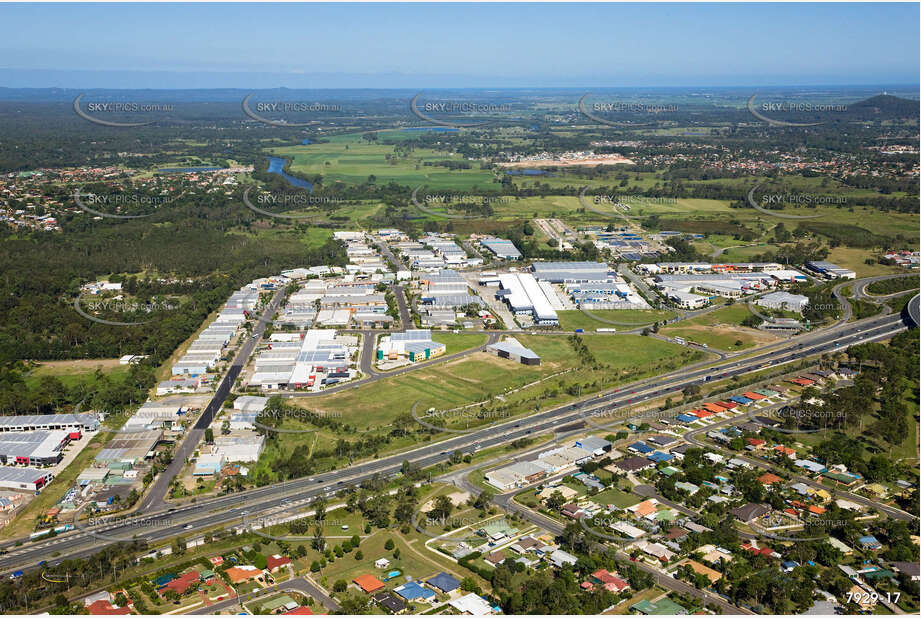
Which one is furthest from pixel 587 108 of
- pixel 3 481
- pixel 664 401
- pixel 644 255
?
pixel 3 481

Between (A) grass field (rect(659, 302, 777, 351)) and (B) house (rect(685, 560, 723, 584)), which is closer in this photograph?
(B) house (rect(685, 560, 723, 584))

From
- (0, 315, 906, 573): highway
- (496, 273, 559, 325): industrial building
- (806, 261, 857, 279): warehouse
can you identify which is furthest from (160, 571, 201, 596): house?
(806, 261, 857, 279): warehouse

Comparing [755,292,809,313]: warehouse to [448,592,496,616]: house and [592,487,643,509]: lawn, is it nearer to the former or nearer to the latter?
[592,487,643,509]: lawn

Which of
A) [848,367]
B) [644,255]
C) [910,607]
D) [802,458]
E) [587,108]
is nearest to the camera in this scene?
[910,607]

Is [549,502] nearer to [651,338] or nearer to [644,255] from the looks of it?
[651,338]

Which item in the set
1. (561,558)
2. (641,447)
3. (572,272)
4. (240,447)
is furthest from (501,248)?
(561,558)

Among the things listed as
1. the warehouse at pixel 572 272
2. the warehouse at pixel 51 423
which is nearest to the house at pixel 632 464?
the warehouse at pixel 51 423
